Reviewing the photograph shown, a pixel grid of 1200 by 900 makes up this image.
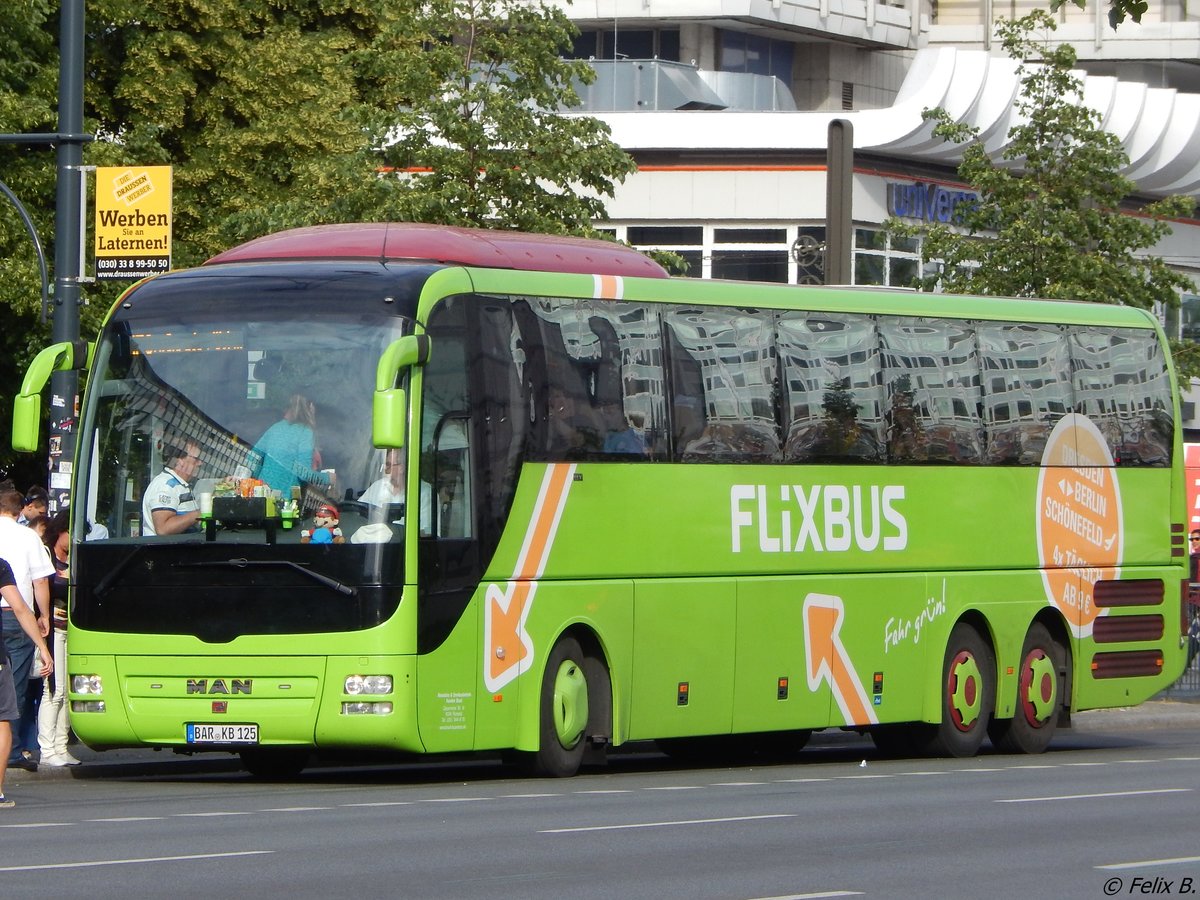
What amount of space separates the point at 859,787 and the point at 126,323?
5.80 metres

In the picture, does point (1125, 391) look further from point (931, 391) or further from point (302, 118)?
point (302, 118)

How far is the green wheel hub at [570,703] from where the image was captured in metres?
16.6

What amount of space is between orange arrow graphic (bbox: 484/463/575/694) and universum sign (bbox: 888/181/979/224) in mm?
31723

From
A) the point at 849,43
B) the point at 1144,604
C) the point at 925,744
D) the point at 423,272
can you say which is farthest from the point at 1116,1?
the point at 849,43

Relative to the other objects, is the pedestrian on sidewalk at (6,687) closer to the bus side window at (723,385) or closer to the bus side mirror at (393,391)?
the bus side mirror at (393,391)

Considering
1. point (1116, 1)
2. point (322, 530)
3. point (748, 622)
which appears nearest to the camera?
point (1116, 1)

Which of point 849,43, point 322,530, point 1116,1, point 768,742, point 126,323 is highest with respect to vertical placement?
point 849,43

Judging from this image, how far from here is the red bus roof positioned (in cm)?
1667

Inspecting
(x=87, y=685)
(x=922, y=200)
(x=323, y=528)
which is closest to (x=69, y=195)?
(x=87, y=685)

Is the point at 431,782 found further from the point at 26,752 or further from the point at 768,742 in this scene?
the point at 768,742

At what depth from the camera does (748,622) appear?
60.2ft

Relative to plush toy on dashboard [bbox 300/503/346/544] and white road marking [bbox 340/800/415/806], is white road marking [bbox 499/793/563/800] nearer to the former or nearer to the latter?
white road marking [bbox 340/800/415/806]

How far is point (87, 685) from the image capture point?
15.8m

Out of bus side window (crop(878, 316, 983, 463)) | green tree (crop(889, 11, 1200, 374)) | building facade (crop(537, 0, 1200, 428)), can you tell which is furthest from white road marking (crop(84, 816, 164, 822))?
building facade (crop(537, 0, 1200, 428))
